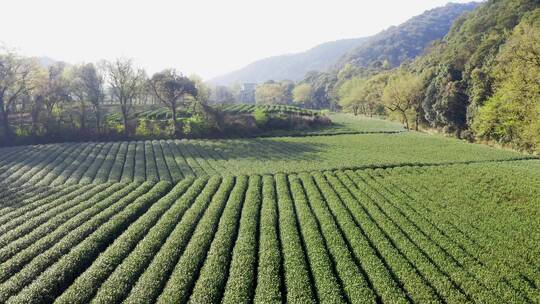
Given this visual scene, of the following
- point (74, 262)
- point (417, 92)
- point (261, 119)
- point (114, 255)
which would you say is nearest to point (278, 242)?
point (114, 255)

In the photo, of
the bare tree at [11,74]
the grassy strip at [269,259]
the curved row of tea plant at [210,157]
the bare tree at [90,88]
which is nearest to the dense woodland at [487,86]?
the curved row of tea plant at [210,157]

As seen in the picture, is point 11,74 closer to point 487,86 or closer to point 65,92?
point 65,92

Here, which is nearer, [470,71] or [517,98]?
[517,98]

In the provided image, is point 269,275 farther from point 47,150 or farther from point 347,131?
point 347,131

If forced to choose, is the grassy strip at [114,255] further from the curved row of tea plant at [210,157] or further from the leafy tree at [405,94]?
the leafy tree at [405,94]

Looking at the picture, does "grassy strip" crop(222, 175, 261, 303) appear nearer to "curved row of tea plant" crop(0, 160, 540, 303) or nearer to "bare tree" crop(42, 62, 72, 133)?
"curved row of tea plant" crop(0, 160, 540, 303)
